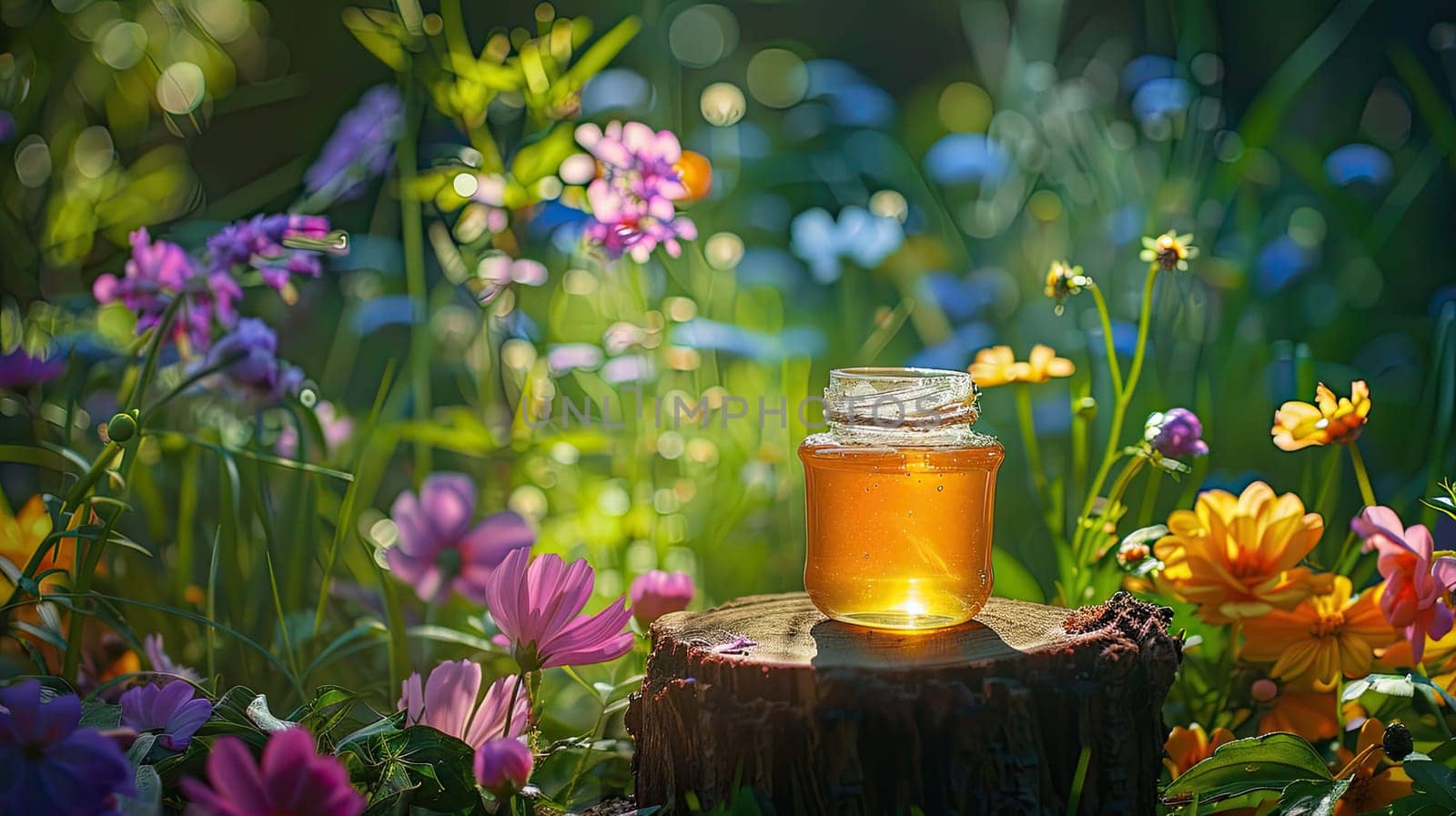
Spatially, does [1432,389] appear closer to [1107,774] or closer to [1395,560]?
[1395,560]

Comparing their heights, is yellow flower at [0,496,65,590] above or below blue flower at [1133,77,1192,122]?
below

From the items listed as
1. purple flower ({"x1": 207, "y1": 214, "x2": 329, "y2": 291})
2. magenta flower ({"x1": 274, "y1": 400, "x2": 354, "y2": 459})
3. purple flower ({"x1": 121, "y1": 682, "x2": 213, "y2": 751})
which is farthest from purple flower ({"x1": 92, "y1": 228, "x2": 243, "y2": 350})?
purple flower ({"x1": 121, "y1": 682, "x2": 213, "y2": 751})

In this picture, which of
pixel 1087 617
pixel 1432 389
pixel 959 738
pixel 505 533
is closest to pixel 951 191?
pixel 1432 389

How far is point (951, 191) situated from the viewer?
6.37 ft

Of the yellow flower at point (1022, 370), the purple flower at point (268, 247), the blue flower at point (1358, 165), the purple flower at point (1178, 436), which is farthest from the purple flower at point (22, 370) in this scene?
the blue flower at point (1358, 165)

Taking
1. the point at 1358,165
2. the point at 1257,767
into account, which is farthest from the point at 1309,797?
the point at 1358,165

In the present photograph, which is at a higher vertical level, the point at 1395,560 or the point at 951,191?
the point at 951,191

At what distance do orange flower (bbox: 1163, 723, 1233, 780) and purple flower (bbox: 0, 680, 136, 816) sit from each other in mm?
786

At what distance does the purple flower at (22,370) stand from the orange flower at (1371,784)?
3.91 ft

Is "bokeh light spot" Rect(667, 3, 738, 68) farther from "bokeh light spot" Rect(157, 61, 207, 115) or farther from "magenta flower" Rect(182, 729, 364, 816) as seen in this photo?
"magenta flower" Rect(182, 729, 364, 816)

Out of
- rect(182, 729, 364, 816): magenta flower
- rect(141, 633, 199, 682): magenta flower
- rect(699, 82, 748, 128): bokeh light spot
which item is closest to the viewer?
rect(182, 729, 364, 816): magenta flower

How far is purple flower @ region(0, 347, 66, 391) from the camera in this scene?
44.9 inches

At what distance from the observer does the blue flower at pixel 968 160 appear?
5.60ft

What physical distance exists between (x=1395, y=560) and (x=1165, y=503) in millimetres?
649
